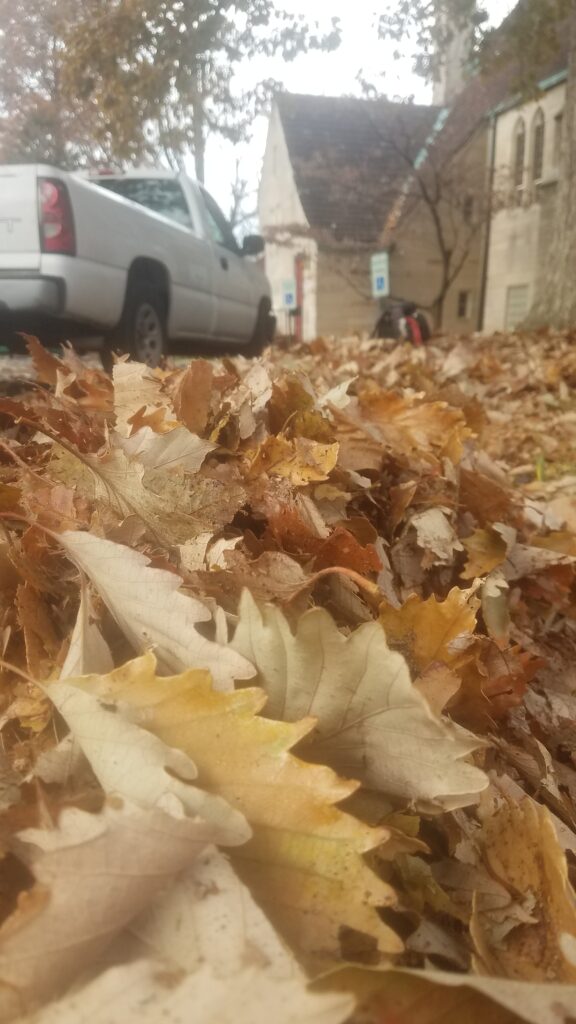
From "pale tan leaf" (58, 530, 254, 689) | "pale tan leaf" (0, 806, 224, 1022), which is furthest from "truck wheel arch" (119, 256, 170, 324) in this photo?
"pale tan leaf" (0, 806, 224, 1022)

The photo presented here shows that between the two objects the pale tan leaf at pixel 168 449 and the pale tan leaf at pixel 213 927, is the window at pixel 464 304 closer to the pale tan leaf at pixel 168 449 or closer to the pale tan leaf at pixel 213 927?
the pale tan leaf at pixel 168 449

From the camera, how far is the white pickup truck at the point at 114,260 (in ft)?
19.1

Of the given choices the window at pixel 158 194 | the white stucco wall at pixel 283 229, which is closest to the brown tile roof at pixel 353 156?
the white stucco wall at pixel 283 229

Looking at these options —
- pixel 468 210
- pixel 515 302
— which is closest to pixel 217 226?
pixel 468 210

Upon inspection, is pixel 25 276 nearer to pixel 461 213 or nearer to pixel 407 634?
pixel 407 634

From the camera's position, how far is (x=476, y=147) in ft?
74.9

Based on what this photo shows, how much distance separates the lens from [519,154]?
73.1 ft

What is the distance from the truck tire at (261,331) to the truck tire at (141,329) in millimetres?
3274

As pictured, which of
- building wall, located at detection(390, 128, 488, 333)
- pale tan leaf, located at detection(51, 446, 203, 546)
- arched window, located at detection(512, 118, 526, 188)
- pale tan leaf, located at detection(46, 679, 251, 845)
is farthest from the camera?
building wall, located at detection(390, 128, 488, 333)

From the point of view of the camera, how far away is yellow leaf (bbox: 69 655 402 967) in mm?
736

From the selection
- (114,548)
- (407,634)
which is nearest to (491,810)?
(407,634)

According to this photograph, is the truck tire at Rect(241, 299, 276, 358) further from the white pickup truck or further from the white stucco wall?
the white stucco wall

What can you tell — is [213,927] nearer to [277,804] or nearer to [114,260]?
[277,804]

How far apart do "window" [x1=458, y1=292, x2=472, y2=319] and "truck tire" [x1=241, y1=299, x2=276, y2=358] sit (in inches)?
649
